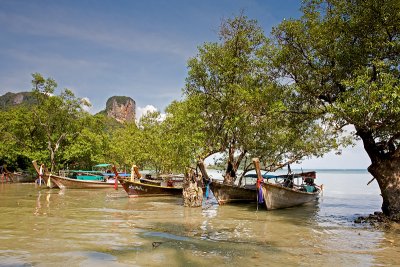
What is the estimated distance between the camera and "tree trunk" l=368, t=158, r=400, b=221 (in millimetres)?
13039

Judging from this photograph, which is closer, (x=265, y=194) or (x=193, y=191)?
(x=265, y=194)

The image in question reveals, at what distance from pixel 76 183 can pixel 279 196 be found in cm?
1928

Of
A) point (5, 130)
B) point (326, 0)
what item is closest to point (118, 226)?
point (326, 0)

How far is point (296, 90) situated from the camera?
13914 mm

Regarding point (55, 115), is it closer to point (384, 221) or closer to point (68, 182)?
point (68, 182)

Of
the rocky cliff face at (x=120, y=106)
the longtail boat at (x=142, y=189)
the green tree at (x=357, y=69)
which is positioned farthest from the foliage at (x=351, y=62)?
the rocky cliff face at (x=120, y=106)

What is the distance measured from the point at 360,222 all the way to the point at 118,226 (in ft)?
31.5

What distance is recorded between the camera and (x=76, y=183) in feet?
97.6

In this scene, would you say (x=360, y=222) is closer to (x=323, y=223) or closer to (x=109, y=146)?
(x=323, y=223)

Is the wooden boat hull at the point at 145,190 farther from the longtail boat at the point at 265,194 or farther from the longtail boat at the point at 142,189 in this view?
the longtail boat at the point at 265,194

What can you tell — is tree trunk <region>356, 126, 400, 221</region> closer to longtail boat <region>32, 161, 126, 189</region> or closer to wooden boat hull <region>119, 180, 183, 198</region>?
wooden boat hull <region>119, 180, 183, 198</region>

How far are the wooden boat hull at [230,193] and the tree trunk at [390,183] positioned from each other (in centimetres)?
818

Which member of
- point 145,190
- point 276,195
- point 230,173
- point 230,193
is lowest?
point 145,190

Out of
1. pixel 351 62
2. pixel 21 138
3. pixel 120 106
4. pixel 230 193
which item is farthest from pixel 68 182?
pixel 120 106
